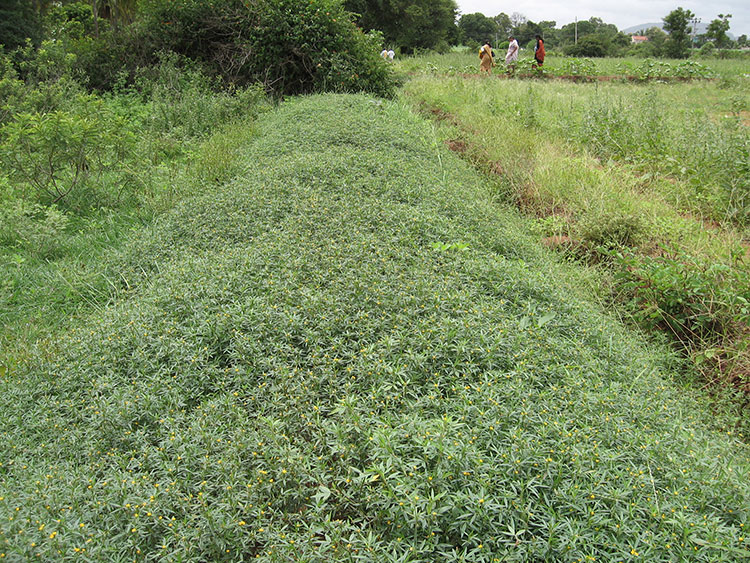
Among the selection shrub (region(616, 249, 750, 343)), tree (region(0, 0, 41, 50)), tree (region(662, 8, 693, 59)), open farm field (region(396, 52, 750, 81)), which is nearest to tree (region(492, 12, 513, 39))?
tree (region(662, 8, 693, 59))

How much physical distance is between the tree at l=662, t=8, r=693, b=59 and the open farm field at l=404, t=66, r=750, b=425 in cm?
2606

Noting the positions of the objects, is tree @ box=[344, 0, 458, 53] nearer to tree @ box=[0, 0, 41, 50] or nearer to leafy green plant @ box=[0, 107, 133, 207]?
tree @ box=[0, 0, 41, 50]

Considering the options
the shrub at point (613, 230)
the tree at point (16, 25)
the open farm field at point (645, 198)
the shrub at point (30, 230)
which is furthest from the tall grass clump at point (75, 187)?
the tree at point (16, 25)

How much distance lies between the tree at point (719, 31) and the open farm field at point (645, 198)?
28186 millimetres

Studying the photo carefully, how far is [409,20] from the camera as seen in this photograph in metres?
30.7

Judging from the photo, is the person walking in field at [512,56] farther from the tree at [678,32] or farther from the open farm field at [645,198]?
the tree at [678,32]

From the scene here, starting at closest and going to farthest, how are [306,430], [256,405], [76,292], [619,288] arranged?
[306,430]
[256,405]
[76,292]
[619,288]

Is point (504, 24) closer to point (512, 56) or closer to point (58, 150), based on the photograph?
point (512, 56)

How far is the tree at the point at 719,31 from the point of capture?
30125 mm

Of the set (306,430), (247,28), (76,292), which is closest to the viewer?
(306,430)

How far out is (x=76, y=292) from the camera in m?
3.64

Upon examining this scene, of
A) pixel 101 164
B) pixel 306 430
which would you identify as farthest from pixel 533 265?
pixel 101 164

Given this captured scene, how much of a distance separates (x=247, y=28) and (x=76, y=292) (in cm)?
930

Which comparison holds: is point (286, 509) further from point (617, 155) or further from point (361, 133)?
point (617, 155)
